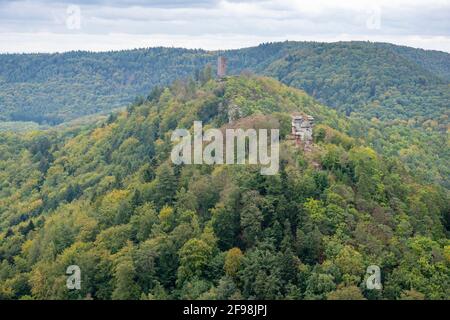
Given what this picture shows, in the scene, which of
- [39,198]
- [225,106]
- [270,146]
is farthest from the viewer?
[39,198]

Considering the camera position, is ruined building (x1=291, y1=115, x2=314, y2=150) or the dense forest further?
ruined building (x1=291, y1=115, x2=314, y2=150)

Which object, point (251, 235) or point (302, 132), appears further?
point (302, 132)

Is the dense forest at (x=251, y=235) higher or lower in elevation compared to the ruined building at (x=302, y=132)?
lower

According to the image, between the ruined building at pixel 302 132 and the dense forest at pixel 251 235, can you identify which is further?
the ruined building at pixel 302 132

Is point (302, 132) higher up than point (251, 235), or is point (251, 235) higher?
point (302, 132)

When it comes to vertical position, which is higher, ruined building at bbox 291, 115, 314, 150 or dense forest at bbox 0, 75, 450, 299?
ruined building at bbox 291, 115, 314, 150
